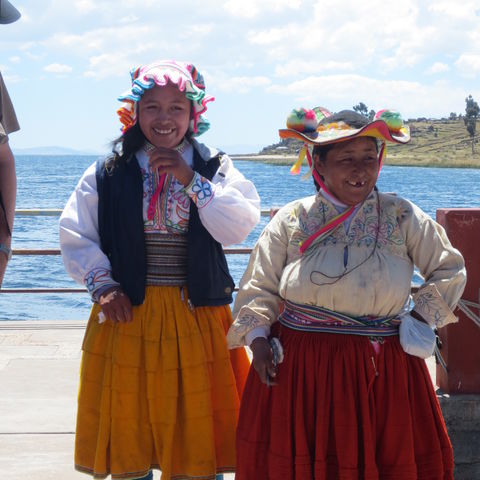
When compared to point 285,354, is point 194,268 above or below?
above

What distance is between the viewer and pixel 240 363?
330 cm

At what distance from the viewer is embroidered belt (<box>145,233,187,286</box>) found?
314 cm

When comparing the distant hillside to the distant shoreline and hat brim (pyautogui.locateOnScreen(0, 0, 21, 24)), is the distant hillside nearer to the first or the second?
the distant shoreline

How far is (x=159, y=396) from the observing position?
3137 millimetres

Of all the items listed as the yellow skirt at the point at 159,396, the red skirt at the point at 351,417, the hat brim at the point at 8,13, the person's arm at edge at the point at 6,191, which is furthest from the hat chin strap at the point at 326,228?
the hat brim at the point at 8,13

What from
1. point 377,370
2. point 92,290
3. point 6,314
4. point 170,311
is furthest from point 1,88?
point 6,314

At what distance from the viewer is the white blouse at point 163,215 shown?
3.06 m

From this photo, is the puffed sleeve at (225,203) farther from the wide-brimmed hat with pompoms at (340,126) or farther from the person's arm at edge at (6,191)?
the person's arm at edge at (6,191)

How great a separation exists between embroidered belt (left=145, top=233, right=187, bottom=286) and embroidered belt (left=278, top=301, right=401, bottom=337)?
0.52 meters

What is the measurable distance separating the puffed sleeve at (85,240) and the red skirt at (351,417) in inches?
28.7

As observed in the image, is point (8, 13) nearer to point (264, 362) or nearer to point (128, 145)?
point (128, 145)

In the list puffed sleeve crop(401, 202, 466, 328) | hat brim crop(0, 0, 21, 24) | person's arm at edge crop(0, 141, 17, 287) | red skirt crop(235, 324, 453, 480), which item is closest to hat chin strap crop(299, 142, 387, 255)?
puffed sleeve crop(401, 202, 466, 328)

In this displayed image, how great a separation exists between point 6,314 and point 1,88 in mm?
8313

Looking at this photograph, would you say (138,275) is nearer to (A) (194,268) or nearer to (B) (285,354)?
(A) (194,268)
